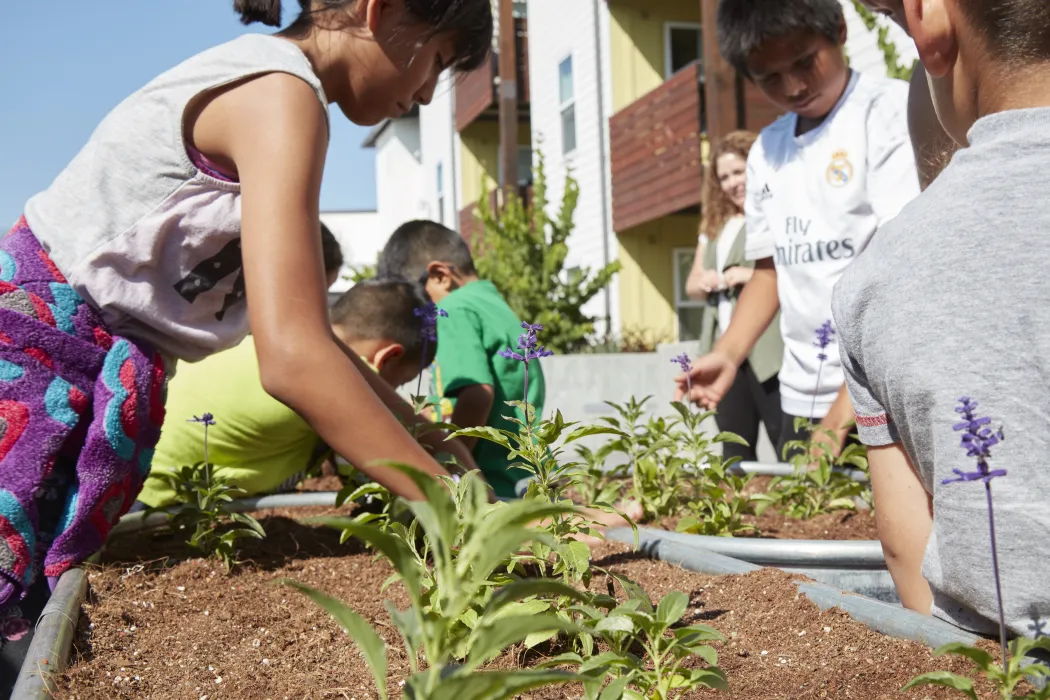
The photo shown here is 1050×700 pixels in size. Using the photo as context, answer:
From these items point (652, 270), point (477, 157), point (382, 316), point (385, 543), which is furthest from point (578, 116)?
point (385, 543)

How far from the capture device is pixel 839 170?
297cm

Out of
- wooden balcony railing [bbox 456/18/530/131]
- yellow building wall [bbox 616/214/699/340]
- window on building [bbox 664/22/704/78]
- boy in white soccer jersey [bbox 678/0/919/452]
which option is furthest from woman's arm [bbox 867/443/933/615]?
wooden balcony railing [bbox 456/18/530/131]

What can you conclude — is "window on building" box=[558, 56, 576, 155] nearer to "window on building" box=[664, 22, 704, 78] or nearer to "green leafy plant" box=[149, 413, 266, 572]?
"window on building" box=[664, 22, 704, 78]

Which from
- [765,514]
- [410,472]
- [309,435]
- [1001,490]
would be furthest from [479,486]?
[309,435]

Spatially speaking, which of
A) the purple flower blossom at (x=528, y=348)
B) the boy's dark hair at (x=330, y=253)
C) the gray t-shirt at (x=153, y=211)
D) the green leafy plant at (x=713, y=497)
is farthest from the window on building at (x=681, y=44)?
the gray t-shirt at (x=153, y=211)

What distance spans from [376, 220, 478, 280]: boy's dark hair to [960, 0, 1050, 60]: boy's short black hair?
3.77 meters

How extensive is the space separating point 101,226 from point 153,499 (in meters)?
1.33

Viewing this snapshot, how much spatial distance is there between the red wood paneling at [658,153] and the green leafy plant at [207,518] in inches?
386

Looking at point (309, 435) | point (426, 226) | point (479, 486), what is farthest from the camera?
point (426, 226)

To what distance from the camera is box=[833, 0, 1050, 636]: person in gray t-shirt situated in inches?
41.8

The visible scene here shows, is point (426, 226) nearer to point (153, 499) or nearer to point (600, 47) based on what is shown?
point (153, 499)

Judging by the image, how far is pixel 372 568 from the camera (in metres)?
1.98

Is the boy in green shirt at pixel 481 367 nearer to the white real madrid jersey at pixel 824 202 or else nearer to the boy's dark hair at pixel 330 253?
the boy's dark hair at pixel 330 253

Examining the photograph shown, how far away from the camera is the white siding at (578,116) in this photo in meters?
14.5
